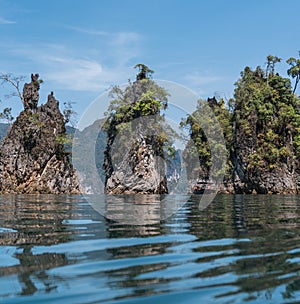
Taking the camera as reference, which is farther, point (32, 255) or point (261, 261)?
point (32, 255)

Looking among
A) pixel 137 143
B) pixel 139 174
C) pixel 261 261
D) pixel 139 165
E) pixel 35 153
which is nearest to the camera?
pixel 261 261

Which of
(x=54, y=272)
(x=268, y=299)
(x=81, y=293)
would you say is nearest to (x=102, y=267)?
(x=54, y=272)

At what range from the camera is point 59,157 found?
1994 inches

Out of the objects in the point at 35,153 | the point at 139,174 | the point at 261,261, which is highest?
the point at 35,153

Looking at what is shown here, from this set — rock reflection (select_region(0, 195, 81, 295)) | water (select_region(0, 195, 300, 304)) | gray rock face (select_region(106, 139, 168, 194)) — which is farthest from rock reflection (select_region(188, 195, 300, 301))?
gray rock face (select_region(106, 139, 168, 194))

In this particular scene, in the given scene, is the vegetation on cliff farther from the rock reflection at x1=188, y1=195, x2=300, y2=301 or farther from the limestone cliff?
the rock reflection at x1=188, y1=195, x2=300, y2=301

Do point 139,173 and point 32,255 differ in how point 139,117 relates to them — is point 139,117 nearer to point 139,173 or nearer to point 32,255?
point 139,173

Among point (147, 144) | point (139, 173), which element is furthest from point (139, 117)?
point (139, 173)

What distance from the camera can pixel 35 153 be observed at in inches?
1932

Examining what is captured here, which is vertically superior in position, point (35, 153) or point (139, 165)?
point (35, 153)

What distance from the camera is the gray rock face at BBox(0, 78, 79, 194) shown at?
1860 inches

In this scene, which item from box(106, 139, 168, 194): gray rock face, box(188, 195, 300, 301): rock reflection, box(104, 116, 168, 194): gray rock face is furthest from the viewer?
box(104, 116, 168, 194): gray rock face

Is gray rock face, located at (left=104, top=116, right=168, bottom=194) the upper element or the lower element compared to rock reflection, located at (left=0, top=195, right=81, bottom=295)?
upper

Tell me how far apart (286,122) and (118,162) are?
23.7 metres
